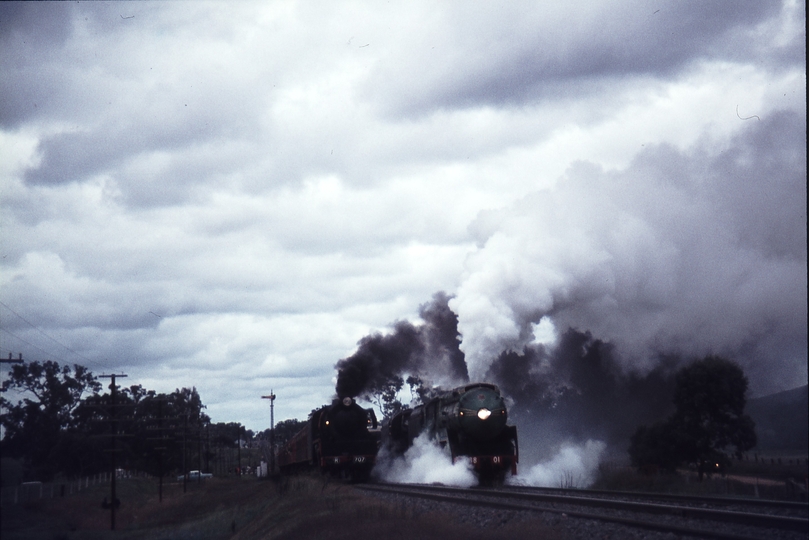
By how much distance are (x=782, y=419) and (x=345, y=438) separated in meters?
28.8

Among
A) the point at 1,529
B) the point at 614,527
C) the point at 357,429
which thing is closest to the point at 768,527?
the point at 614,527

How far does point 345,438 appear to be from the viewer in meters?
36.1

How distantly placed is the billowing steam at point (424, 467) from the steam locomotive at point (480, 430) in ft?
1.73

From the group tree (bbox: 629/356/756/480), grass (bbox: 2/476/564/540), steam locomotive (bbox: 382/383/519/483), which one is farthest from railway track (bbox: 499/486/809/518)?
tree (bbox: 629/356/756/480)

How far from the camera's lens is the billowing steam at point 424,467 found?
30.2m

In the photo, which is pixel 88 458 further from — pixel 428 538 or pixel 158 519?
pixel 428 538

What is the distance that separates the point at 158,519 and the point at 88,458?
15.4 m

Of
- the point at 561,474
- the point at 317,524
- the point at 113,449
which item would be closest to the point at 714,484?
the point at 561,474

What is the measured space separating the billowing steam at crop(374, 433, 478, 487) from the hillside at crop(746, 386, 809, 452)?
63.6 ft

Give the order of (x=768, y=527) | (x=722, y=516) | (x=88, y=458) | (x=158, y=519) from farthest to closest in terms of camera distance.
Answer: (x=88, y=458), (x=158, y=519), (x=722, y=516), (x=768, y=527)

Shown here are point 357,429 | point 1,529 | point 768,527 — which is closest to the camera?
point 1,529

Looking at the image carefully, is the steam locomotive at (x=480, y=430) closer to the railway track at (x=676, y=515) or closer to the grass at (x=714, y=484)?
the grass at (x=714, y=484)

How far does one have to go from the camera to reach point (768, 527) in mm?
12617

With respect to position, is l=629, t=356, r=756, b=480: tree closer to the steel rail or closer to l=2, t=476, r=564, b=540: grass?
the steel rail
